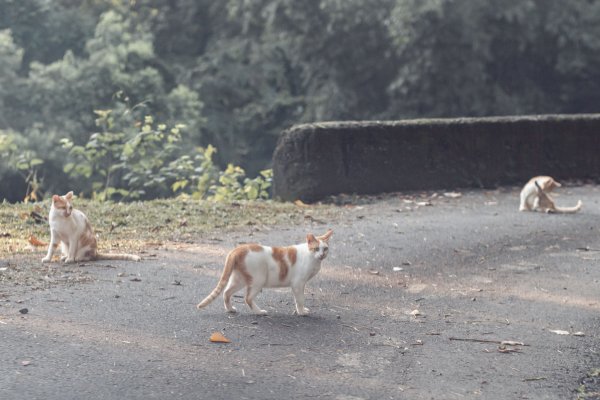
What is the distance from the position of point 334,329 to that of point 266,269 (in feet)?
2.04

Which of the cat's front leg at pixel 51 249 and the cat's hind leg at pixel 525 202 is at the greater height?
the cat's front leg at pixel 51 249

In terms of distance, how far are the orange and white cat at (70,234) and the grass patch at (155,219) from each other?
67 centimetres

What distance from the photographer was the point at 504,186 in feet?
51.5

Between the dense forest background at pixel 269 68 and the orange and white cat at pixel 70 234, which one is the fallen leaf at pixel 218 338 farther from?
the dense forest background at pixel 269 68

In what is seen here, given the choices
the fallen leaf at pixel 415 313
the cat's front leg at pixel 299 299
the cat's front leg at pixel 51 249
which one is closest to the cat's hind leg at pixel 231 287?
the cat's front leg at pixel 299 299

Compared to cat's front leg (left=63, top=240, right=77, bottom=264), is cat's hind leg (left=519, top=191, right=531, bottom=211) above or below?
below

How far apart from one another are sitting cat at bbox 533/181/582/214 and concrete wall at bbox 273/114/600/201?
7.13ft

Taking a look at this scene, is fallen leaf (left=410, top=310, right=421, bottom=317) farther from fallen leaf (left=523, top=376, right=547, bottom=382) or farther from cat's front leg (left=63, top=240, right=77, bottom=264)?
cat's front leg (left=63, top=240, right=77, bottom=264)

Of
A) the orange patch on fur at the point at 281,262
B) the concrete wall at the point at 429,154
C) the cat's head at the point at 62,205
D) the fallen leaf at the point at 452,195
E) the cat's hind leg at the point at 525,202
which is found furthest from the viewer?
the fallen leaf at the point at 452,195

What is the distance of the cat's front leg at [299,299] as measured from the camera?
24.4ft

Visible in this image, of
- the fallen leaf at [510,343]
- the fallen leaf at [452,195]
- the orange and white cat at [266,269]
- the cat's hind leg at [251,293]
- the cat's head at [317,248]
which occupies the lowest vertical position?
the fallen leaf at [452,195]

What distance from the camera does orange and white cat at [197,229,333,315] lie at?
727 cm

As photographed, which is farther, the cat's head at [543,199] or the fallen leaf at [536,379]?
the cat's head at [543,199]

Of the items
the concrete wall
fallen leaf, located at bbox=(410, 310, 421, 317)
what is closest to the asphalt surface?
fallen leaf, located at bbox=(410, 310, 421, 317)
